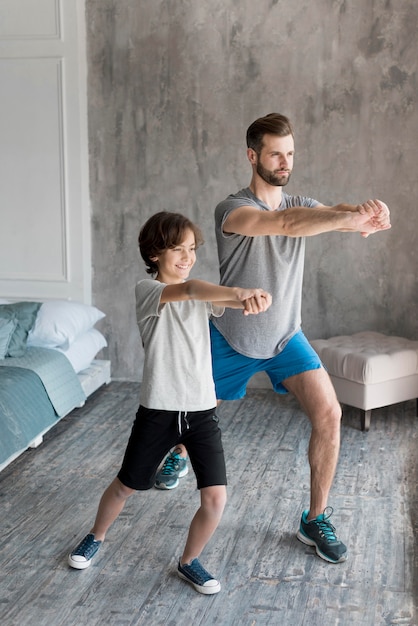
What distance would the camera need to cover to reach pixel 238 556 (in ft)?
9.28

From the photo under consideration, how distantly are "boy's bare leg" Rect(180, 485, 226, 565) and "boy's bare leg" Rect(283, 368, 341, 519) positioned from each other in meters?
0.51

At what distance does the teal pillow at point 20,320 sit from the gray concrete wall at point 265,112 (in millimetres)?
811

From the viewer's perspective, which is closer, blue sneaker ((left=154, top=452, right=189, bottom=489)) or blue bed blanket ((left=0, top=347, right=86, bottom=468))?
blue sneaker ((left=154, top=452, right=189, bottom=489))

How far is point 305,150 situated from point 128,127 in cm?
108

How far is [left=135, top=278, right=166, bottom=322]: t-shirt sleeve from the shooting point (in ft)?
7.88

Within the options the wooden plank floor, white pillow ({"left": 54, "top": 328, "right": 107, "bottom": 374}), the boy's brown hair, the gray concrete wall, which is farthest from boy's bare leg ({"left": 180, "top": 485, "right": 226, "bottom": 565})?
the gray concrete wall

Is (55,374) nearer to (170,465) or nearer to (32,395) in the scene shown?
(32,395)

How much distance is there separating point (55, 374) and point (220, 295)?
2.10 m

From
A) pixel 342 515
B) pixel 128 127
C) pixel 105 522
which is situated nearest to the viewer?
pixel 105 522

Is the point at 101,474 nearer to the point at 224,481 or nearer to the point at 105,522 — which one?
the point at 105,522

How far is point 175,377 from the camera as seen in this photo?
246 cm

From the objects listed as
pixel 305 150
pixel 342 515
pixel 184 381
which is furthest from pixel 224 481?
pixel 305 150

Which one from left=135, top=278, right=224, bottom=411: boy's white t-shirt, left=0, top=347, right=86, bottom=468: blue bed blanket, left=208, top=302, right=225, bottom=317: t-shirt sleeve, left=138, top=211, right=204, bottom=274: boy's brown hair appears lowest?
left=0, top=347, right=86, bottom=468: blue bed blanket

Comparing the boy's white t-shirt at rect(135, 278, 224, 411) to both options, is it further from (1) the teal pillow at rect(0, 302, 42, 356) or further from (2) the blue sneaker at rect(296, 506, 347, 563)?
Answer: (1) the teal pillow at rect(0, 302, 42, 356)
